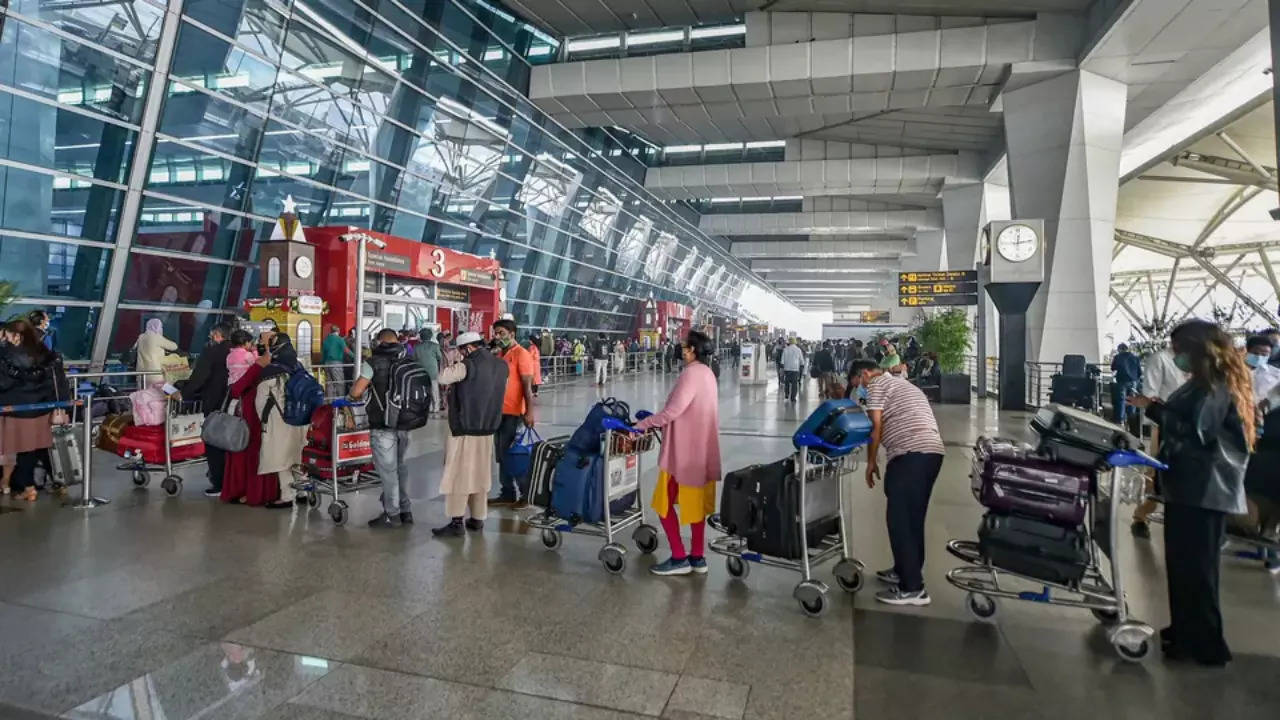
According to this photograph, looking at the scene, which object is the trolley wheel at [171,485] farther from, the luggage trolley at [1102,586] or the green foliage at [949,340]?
the green foliage at [949,340]

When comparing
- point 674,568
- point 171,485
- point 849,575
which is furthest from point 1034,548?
point 171,485

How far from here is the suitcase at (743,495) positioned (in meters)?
4.11

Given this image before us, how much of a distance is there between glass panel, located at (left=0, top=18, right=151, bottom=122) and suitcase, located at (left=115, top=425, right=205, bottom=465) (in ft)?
20.7

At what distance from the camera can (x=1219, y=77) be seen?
1512 centimetres

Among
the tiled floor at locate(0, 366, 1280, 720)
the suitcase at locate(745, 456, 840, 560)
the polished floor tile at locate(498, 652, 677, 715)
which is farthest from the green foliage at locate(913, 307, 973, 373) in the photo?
the polished floor tile at locate(498, 652, 677, 715)

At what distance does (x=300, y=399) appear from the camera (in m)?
5.99

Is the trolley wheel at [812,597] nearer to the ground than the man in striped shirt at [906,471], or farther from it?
nearer to the ground

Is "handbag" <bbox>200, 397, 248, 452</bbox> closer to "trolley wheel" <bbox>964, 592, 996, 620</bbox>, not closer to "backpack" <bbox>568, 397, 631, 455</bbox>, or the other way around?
"backpack" <bbox>568, 397, 631, 455</bbox>

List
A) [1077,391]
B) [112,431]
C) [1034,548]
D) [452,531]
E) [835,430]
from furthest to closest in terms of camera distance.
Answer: [1077,391]
[112,431]
[452,531]
[835,430]
[1034,548]

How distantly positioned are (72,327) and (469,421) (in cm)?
959

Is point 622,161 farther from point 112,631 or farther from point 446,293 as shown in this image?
point 112,631

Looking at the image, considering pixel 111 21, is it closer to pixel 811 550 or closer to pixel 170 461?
pixel 170 461

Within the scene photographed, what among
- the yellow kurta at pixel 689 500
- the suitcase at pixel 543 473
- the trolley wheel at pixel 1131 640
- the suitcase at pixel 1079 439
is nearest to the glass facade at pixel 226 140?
the suitcase at pixel 543 473

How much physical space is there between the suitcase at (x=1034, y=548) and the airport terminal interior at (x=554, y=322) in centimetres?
4
